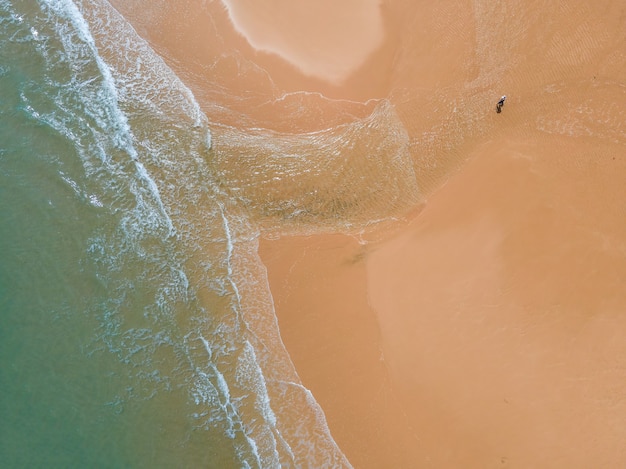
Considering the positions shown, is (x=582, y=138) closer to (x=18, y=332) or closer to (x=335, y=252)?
(x=335, y=252)

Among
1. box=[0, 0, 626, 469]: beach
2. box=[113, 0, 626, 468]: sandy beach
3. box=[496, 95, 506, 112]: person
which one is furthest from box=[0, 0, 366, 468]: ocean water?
box=[496, 95, 506, 112]: person

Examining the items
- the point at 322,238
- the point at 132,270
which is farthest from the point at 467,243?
the point at 132,270

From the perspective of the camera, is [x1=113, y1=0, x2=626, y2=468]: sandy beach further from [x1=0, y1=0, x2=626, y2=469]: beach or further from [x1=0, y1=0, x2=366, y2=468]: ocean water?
[x1=0, y1=0, x2=366, y2=468]: ocean water

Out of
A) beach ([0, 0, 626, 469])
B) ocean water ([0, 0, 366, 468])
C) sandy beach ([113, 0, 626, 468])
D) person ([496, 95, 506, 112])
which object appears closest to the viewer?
sandy beach ([113, 0, 626, 468])

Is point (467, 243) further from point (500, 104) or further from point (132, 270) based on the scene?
point (132, 270)

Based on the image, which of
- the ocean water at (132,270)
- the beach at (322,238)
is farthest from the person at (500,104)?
the ocean water at (132,270)

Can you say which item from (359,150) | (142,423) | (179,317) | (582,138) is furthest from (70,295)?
(582,138)

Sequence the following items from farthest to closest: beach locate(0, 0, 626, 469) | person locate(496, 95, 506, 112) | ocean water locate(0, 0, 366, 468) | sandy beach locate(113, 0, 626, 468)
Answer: person locate(496, 95, 506, 112), ocean water locate(0, 0, 366, 468), beach locate(0, 0, 626, 469), sandy beach locate(113, 0, 626, 468)

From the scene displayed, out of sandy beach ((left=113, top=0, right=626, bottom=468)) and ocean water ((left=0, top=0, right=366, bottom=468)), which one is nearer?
sandy beach ((left=113, top=0, right=626, bottom=468))
